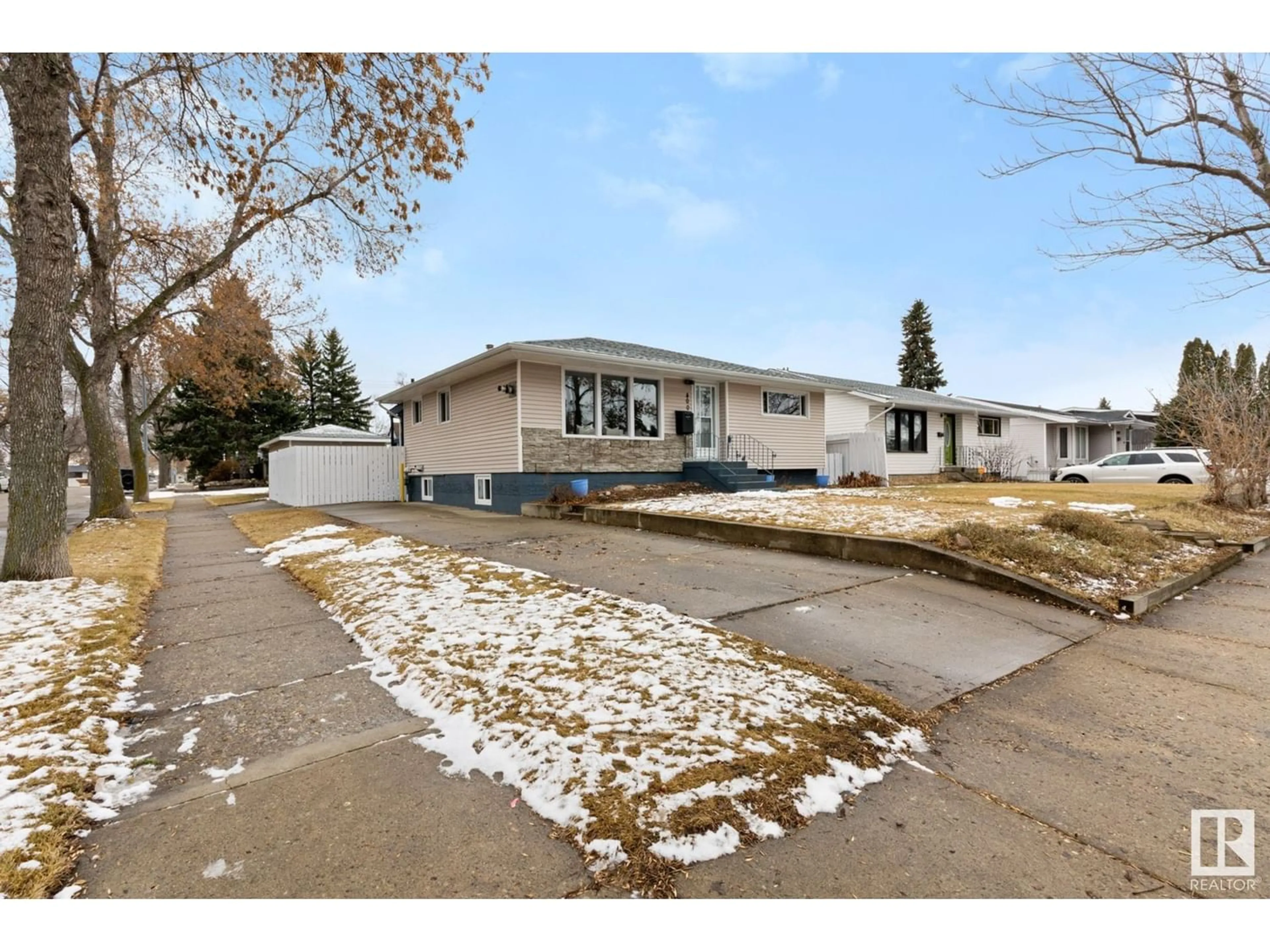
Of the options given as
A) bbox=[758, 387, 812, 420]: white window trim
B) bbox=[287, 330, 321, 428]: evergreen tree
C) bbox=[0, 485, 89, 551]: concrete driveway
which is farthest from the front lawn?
bbox=[287, 330, 321, 428]: evergreen tree

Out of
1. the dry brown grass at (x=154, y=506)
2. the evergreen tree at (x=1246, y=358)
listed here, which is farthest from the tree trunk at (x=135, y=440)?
the evergreen tree at (x=1246, y=358)


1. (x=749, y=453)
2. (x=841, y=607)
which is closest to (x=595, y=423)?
(x=749, y=453)

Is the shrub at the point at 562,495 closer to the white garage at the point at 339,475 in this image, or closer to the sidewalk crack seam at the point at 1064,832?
the white garage at the point at 339,475

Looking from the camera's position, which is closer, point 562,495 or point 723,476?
point 562,495

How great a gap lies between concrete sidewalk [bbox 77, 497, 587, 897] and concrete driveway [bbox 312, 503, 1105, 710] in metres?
2.32

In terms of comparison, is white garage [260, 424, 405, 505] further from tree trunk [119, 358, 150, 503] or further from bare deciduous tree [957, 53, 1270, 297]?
bare deciduous tree [957, 53, 1270, 297]

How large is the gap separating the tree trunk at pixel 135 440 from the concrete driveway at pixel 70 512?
1650mm

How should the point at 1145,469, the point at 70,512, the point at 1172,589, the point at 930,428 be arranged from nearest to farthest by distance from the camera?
the point at 1172,589 → the point at 1145,469 → the point at 70,512 → the point at 930,428

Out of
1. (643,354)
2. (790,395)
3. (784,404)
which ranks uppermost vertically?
(643,354)

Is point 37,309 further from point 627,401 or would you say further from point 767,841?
point 627,401

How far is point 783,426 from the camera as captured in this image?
1642 centimetres

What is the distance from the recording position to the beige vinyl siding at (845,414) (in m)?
19.1

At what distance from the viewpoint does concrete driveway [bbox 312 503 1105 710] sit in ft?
11.9

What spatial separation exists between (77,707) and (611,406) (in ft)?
35.3
